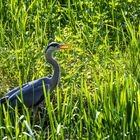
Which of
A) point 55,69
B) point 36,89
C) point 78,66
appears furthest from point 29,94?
point 78,66

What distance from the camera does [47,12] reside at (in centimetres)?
714

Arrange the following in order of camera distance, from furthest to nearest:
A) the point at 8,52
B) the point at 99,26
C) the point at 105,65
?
the point at 99,26
the point at 8,52
the point at 105,65

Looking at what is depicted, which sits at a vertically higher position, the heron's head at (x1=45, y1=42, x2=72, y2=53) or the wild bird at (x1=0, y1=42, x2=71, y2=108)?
the heron's head at (x1=45, y1=42, x2=72, y2=53)

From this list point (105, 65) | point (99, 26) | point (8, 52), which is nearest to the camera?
point (105, 65)

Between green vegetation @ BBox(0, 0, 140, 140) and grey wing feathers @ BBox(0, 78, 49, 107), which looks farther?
grey wing feathers @ BBox(0, 78, 49, 107)

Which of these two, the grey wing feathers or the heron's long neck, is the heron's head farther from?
the grey wing feathers

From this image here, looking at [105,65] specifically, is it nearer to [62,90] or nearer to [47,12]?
[62,90]

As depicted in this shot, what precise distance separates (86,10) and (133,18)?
47 cm

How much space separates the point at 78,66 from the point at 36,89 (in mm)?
404

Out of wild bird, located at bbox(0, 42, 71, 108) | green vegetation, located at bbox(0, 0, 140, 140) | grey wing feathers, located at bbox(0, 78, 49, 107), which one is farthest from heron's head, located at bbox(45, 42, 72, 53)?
grey wing feathers, located at bbox(0, 78, 49, 107)

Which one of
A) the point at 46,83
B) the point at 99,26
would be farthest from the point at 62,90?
the point at 99,26

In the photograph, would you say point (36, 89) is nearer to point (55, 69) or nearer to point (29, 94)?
point (29, 94)

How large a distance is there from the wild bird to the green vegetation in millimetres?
77

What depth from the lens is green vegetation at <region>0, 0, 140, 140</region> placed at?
14.8ft
